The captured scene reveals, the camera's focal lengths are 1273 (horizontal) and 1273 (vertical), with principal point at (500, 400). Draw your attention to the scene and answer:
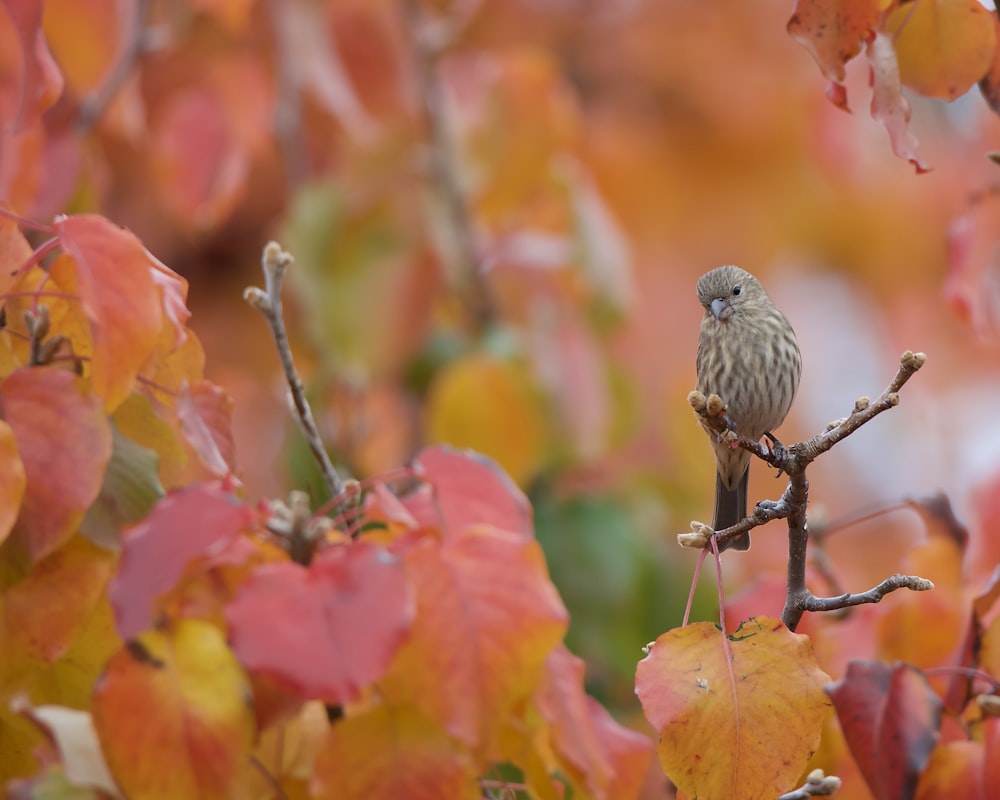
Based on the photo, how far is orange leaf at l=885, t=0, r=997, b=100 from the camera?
164cm

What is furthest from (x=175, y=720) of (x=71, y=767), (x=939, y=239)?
(x=939, y=239)

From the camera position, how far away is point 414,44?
3.62 m

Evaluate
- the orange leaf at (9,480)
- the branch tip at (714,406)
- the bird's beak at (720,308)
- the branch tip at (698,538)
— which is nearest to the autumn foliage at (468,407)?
the orange leaf at (9,480)

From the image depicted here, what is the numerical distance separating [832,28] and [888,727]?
0.88 metres

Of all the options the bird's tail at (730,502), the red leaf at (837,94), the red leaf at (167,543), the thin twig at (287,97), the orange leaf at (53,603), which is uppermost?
the thin twig at (287,97)

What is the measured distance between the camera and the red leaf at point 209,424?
1.49 metres

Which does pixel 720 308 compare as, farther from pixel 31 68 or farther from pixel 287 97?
pixel 287 97

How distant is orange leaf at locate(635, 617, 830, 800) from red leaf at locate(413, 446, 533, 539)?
30cm

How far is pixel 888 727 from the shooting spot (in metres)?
1.59

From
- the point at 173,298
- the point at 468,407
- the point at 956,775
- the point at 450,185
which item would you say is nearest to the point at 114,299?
the point at 173,298

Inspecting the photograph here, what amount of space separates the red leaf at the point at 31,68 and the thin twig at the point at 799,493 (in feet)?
3.29

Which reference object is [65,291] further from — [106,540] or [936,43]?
[936,43]

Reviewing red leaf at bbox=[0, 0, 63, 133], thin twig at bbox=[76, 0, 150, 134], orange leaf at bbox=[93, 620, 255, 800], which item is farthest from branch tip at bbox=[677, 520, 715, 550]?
thin twig at bbox=[76, 0, 150, 134]

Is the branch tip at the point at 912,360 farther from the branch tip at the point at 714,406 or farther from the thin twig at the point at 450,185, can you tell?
the thin twig at the point at 450,185
